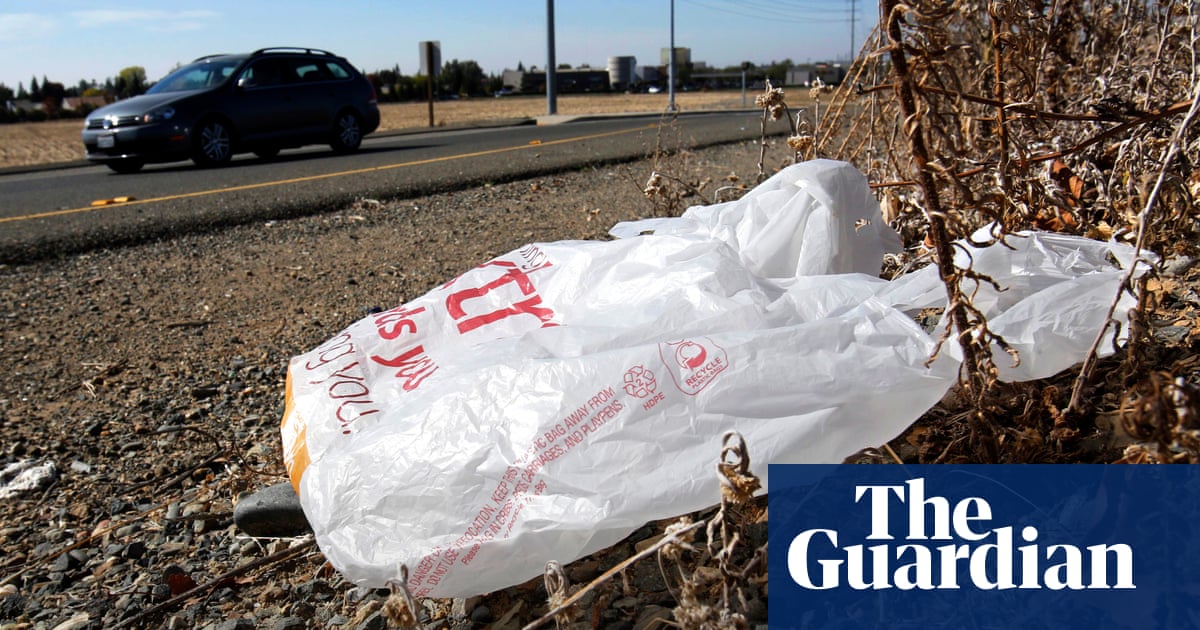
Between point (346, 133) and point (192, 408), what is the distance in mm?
8758

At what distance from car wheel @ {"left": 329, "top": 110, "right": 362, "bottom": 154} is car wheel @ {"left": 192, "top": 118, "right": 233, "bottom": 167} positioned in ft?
4.61

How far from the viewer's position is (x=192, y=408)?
262 centimetres

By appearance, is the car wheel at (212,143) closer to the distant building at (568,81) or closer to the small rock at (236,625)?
the small rock at (236,625)

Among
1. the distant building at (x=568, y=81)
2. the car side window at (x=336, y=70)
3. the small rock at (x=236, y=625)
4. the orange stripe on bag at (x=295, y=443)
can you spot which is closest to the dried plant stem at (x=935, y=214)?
the orange stripe on bag at (x=295, y=443)

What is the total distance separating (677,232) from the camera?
1.94 metres

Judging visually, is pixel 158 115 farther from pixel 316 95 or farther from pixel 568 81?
pixel 568 81

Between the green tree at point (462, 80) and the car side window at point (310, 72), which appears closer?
the car side window at point (310, 72)

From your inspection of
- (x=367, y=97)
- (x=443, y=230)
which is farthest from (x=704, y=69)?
(x=443, y=230)

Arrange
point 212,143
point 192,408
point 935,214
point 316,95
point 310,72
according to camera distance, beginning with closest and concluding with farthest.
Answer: point 935,214
point 192,408
point 212,143
point 316,95
point 310,72

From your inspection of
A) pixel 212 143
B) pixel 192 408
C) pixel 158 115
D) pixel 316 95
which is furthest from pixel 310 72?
pixel 192 408

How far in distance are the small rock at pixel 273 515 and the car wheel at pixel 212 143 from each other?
27.2 feet

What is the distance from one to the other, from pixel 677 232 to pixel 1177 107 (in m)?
0.94

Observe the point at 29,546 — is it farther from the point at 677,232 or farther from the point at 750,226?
the point at 750,226

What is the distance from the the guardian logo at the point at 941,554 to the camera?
1323 millimetres
